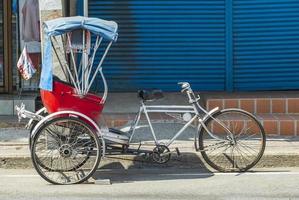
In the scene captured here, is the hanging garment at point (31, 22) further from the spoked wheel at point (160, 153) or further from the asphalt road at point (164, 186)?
the spoked wheel at point (160, 153)

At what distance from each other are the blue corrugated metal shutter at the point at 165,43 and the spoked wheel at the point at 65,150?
171 inches

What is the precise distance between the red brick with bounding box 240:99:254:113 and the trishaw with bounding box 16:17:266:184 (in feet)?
7.68

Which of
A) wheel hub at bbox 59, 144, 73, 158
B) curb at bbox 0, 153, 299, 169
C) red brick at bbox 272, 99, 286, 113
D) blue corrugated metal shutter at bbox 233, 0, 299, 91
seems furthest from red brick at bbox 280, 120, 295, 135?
wheel hub at bbox 59, 144, 73, 158

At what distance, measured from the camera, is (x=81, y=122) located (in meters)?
7.07

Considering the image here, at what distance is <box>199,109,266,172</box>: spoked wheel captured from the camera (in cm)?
756

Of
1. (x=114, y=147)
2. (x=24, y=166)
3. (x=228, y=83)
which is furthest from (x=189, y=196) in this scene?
(x=228, y=83)

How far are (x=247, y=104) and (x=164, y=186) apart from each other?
11.4 feet

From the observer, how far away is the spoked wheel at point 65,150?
7094 millimetres

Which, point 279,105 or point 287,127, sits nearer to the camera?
point 287,127

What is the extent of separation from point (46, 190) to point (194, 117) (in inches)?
77.5

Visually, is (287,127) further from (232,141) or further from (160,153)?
(160,153)

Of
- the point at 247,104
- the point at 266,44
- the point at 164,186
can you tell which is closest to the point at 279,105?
the point at 247,104

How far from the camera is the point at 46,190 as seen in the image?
271 inches

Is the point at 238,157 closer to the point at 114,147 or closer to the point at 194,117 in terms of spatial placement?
the point at 194,117
